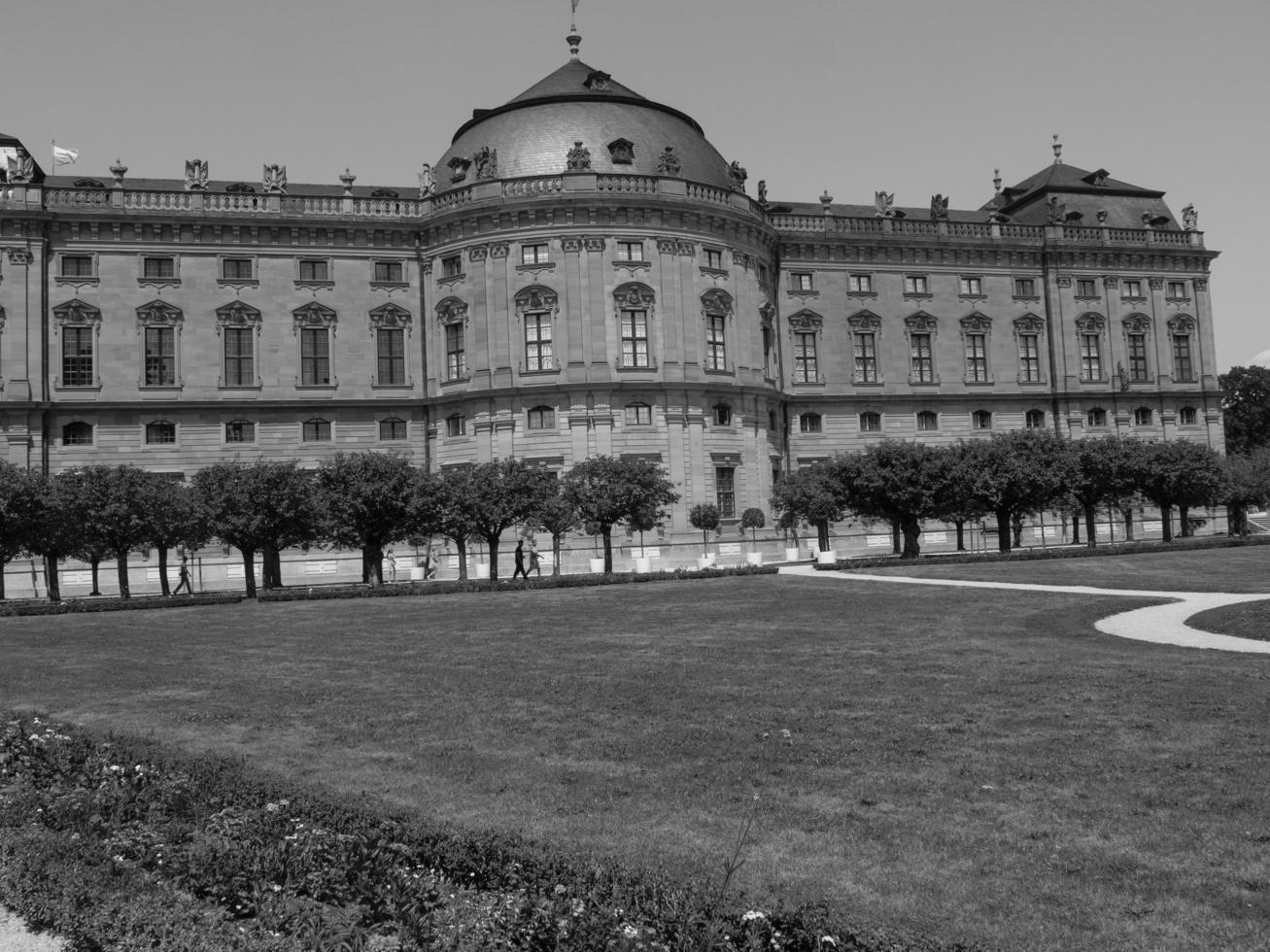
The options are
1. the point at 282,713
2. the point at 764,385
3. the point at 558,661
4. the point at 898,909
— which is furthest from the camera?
the point at 764,385

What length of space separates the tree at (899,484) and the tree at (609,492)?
9.78 metres

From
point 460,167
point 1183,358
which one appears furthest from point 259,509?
point 1183,358

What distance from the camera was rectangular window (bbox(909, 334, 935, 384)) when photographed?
250ft

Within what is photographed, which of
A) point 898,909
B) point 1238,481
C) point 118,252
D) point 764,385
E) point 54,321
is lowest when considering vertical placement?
point 898,909

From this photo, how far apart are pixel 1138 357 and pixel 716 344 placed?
1372 inches

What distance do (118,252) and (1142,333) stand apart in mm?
70177

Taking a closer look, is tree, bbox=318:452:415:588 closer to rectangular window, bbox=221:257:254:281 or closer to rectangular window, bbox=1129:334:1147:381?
rectangular window, bbox=221:257:254:281

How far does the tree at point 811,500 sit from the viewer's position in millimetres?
54969

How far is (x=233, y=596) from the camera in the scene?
134 ft

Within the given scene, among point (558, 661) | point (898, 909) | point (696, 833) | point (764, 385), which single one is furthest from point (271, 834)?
point (764, 385)

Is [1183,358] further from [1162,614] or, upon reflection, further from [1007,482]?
[1162,614]

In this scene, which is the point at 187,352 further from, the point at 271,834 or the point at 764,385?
the point at 271,834

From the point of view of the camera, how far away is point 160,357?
64312 millimetres

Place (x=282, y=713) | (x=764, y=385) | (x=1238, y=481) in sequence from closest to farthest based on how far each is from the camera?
(x=282, y=713)
(x=1238, y=481)
(x=764, y=385)
